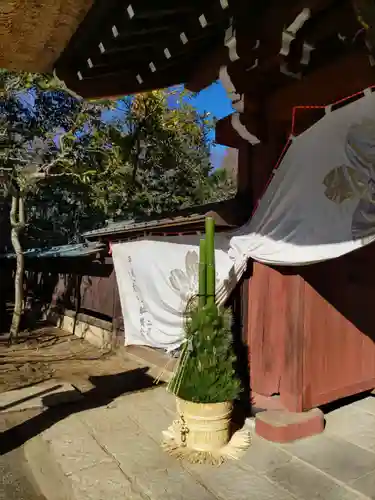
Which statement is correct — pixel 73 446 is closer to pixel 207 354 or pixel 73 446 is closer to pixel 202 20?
pixel 207 354

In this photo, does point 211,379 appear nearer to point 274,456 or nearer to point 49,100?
point 274,456

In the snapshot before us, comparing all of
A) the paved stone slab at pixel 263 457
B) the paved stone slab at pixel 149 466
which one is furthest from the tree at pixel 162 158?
the paved stone slab at pixel 263 457

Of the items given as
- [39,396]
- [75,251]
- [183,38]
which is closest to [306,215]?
[183,38]

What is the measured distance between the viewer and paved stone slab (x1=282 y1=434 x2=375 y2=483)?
372 centimetres

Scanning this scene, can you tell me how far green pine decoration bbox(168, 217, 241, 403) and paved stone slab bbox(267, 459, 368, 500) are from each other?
2.50ft

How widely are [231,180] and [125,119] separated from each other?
41.2 feet

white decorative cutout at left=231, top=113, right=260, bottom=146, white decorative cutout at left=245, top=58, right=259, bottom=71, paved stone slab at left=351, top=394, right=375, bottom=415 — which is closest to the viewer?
white decorative cutout at left=245, top=58, right=259, bottom=71

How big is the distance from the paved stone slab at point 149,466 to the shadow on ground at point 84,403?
3.14 ft

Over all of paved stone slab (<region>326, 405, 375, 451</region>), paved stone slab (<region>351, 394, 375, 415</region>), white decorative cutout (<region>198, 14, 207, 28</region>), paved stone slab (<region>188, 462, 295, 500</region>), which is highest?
white decorative cutout (<region>198, 14, 207, 28</region>)

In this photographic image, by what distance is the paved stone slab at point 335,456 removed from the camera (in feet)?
12.2

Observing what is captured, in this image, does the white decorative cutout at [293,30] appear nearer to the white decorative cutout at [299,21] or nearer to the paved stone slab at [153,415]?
the white decorative cutout at [299,21]

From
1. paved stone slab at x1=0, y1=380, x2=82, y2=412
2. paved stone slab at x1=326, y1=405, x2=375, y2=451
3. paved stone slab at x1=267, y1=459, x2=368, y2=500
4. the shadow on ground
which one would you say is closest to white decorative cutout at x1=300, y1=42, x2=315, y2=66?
paved stone slab at x1=267, y1=459, x2=368, y2=500

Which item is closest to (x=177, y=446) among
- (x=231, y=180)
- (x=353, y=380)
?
(x=353, y=380)

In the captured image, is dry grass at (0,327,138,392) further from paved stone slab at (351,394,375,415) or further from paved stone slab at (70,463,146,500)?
paved stone slab at (351,394,375,415)
